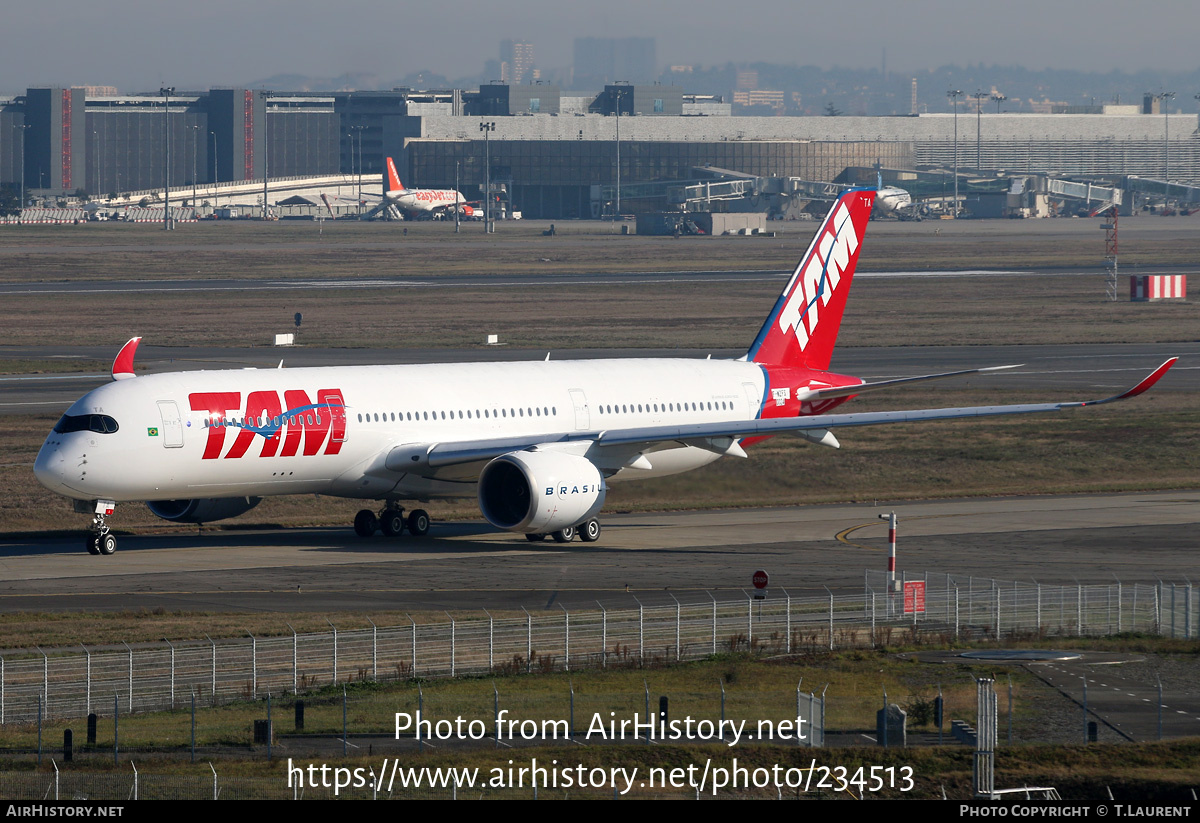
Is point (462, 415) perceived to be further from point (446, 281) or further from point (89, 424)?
point (446, 281)

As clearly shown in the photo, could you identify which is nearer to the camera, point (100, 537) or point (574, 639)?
point (574, 639)

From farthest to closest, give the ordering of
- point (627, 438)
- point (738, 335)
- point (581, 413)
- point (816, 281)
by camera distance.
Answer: point (738, 335) < point (816, 281) < point (581, 413) < point (627, 438)

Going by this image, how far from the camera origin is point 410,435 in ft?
186

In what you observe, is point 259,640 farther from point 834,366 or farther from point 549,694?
point 834,366

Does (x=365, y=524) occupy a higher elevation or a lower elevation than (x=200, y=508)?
lower

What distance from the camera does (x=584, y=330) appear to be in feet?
412

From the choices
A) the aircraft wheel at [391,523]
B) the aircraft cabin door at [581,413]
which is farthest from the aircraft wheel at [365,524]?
the aircraft cabin door at [581,413]

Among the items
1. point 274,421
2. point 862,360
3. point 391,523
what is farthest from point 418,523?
point 862,360

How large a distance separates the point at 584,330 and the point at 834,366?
27.0 meters

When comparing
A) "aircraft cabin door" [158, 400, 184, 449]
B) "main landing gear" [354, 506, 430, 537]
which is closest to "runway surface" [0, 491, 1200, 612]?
"main landing gear" [354, 506, 430, 537]

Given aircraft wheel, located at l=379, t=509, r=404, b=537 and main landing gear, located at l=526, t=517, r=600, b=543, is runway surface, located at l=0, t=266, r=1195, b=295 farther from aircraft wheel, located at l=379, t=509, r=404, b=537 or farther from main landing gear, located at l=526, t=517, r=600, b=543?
main landing gear, located at l=526, t=517, r=600, b=543

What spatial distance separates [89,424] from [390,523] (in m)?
11.8
